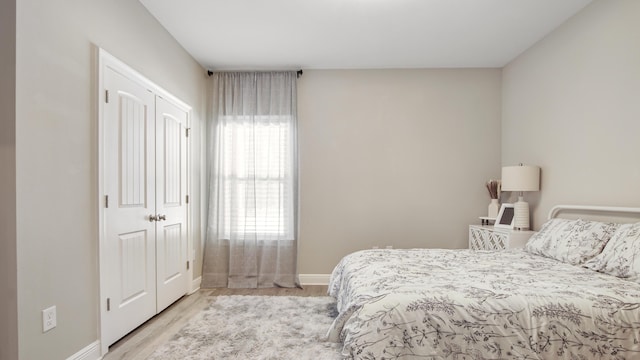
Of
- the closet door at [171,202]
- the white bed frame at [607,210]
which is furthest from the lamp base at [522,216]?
the closet door at [171,202]

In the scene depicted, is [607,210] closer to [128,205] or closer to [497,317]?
[497,317]

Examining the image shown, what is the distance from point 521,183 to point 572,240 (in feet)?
2.94

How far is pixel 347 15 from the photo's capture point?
3000 millimetres

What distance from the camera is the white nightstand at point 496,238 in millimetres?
3299

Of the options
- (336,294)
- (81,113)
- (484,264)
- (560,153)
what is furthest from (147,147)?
(560,153)

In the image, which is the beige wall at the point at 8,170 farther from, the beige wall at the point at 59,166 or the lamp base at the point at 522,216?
the lamp base at the point at 522,216

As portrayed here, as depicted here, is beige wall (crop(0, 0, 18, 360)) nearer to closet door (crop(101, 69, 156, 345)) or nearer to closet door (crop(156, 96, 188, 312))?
closet door (crop(101, 69, 156, 345))

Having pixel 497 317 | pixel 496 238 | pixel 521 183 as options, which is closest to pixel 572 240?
pixel 521 183

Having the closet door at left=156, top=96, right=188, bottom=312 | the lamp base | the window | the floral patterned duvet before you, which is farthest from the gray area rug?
the lamp base

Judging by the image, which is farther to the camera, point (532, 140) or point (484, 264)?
point (532, 140)

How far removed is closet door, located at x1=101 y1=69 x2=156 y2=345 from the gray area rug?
1.41 feet

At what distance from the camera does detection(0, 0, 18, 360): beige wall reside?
5.66 ft

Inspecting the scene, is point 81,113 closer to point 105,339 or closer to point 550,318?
point 105,339

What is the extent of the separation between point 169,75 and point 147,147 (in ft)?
2.83
